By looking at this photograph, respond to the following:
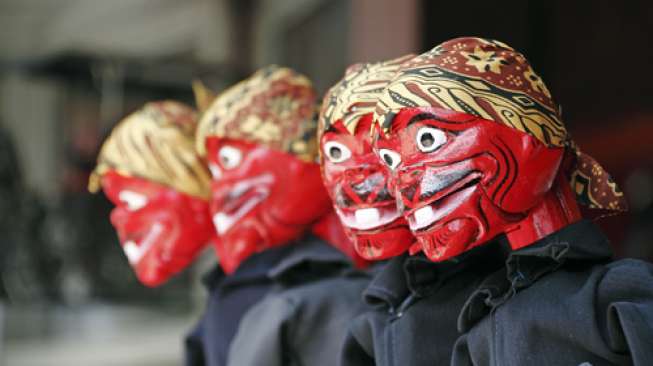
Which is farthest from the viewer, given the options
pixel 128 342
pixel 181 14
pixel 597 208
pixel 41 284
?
pixel 181 14

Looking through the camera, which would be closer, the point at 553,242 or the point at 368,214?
the point at 553,242

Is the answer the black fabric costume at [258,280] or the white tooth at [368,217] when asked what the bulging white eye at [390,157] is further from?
the black fabric costume at [258,280]

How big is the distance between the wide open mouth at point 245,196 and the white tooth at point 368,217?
308 millimetres

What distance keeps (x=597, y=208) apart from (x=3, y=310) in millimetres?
4115

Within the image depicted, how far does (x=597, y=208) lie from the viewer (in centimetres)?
109

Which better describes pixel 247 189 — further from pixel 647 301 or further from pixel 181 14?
pixel 181 14

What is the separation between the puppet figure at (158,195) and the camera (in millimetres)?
1624

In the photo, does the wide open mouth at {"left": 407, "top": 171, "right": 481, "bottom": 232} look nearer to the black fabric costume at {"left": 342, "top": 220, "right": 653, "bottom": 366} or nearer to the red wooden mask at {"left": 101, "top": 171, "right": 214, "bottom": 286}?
the black fabric costume at {"left": 342, "top": 220, "right": 653, "bottom": 366}

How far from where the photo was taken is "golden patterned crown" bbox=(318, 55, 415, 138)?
3.90 feet

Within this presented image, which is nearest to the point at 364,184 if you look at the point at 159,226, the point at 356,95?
the point at 356,95

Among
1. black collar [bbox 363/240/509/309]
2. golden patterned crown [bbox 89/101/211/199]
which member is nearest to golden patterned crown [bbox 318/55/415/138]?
black collar [bbox 363/240/509/309]

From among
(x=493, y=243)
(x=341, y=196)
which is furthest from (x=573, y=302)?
(x=341, y=196)

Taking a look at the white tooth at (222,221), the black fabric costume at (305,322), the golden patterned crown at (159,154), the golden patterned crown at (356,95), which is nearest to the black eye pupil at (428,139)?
the golden patterned crown at (356,95)

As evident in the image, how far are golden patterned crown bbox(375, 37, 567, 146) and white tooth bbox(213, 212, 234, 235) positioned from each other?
0.49 meters
